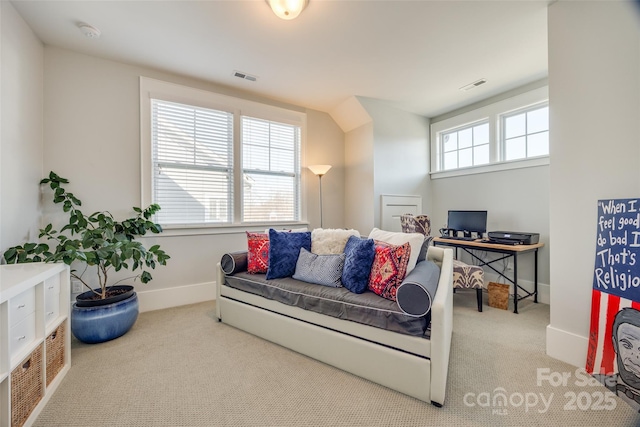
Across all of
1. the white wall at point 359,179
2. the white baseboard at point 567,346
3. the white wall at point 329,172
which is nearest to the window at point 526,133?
the white wall at point 359,179

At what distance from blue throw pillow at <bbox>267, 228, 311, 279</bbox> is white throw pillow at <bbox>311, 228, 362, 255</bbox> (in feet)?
0.31

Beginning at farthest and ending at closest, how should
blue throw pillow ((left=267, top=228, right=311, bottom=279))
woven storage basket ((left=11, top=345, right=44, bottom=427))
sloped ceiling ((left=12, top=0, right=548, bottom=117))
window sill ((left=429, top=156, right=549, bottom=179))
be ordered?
window sill ((left=429, top=156, right=549, bottom=179)) < blue throw pillow ((left=267, top=228, right=311, bottom=279)) < sloped ceiling ((left=12, top=0, right=548, bottom=117)) < woven storage basket ((left=11, top=345, right=44, bottom=427))

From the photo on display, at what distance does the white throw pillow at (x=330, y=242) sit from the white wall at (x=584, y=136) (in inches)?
62.3

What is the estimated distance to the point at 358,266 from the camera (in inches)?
79.0

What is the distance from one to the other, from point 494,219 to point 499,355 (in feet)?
6.94

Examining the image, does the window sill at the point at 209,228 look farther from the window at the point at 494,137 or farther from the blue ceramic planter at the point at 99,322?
the window at the point at 494,137

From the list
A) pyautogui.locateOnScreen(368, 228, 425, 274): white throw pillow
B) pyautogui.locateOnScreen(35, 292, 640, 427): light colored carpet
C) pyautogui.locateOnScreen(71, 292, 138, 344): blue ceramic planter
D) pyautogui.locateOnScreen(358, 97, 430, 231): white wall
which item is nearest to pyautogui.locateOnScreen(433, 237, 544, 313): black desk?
pyautogui.locateOnScreen(35, 292, 640, 427): light colored carpet

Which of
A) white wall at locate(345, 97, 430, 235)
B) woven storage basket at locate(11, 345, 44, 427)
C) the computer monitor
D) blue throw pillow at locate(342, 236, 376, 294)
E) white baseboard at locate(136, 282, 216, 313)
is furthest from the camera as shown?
white wall at locate(345, 97, 430, 235)

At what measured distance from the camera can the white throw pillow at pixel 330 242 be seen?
2410mm

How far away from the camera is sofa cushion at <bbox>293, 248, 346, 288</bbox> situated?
6.97 feet

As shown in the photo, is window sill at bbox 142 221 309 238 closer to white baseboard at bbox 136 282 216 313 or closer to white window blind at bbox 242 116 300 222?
white window blind at bbox 242 116 300 222

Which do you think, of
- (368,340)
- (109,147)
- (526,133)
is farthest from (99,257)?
(526,133)

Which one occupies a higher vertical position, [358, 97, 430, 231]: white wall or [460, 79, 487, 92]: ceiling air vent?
[460, 79, 487, 92]: ceiling air vent

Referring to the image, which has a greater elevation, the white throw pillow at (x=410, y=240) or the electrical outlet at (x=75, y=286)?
the white throw pillow at (x=410, y=240)
